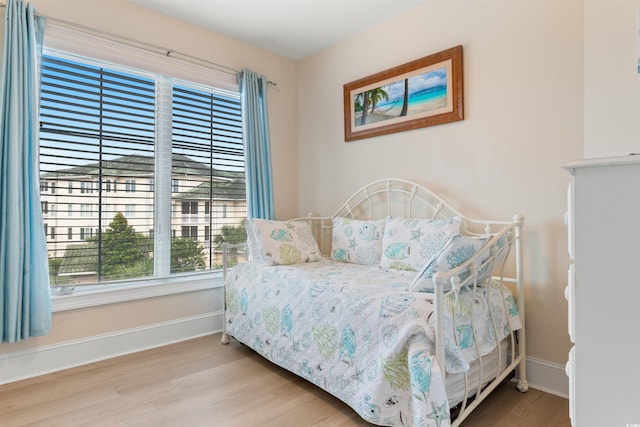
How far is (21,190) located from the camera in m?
1.96

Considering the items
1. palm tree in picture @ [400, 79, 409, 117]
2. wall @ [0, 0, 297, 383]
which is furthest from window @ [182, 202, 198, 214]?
palm tree in picture @ [400, 79, 409, 117]

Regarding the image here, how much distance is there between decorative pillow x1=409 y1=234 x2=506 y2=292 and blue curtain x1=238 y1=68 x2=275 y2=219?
5.76ft

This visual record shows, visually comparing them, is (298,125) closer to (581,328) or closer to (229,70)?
(229,70)

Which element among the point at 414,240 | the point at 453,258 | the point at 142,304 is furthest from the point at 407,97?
the point at 142,304

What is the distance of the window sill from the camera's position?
2.21 metres

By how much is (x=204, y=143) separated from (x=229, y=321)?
1433 mm

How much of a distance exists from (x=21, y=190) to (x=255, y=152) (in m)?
1.59

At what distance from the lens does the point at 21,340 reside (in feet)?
6.59

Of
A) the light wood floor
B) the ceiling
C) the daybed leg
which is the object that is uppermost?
the ceiling

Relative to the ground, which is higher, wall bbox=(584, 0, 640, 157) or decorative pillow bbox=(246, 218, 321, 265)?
wall bbox=(584, 0, 640, 157)

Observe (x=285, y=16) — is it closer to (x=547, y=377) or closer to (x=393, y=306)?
(x=393, y=306)

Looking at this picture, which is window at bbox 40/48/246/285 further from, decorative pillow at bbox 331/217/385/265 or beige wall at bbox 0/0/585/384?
decorative pillow at bbox 331/217/385/265

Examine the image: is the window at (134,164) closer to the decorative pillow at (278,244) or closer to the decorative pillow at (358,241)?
the decorative pillow at (278,244)

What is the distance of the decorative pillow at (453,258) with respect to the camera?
4.85 feet
